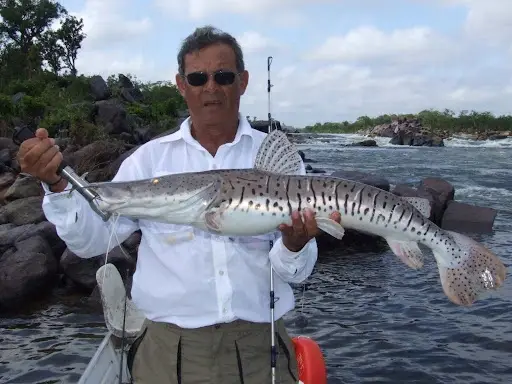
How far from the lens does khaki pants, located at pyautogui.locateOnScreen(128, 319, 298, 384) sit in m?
3.81

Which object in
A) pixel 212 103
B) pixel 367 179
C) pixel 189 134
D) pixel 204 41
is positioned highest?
pixel 204 41

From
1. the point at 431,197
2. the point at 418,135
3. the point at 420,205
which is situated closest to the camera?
the point at 420,205

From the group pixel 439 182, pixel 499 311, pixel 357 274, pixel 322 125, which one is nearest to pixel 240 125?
pixel 499 311

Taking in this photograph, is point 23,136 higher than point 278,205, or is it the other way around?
point 23,136

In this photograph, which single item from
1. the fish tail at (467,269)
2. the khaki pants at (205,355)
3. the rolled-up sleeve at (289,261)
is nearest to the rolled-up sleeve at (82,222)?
the khaki pants at (205,355)

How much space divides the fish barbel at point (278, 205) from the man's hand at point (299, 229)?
1.9 inches

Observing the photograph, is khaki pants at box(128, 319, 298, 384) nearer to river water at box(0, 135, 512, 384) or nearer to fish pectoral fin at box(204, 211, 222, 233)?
fish pectoral fin at box(204, 211, 222, 233)

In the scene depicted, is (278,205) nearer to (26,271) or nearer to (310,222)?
(310,222)

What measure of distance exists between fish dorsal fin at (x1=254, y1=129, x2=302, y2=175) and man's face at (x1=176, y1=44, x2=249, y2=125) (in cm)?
A: 40

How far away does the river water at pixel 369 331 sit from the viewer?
27.7 feet

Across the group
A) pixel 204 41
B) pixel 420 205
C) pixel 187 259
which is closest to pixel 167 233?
pixel 187 259

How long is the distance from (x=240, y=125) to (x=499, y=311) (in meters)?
8.17

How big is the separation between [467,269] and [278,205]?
1.51 metres

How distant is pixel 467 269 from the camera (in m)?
4.19
